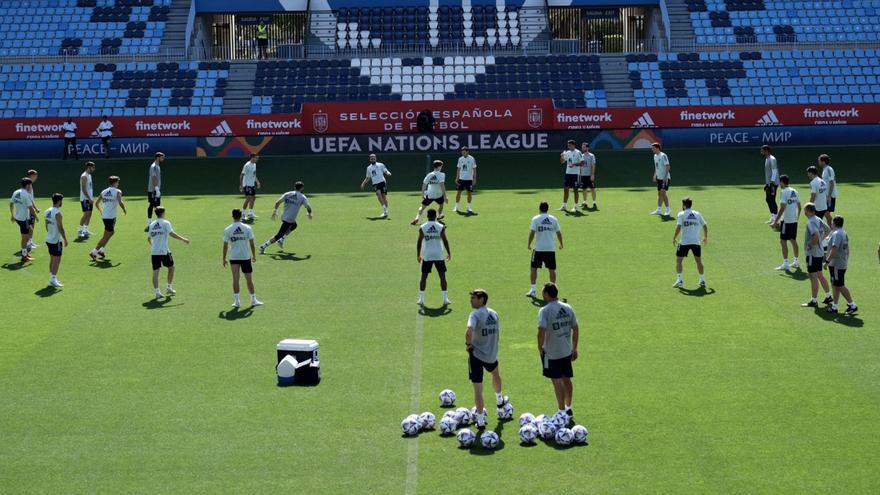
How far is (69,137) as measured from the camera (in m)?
48.5

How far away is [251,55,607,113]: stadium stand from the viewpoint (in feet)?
175

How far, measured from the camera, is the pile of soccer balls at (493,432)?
14.8m

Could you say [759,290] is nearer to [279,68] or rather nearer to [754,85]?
[754,85]

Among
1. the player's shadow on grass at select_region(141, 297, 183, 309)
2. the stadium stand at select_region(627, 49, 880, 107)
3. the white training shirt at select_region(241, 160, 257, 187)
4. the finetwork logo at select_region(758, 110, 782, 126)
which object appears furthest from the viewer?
the stadium stand at select_region(627, 49, 880, 107)

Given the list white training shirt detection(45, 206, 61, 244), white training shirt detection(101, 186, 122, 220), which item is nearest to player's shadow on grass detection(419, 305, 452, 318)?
white training shirt detection(45, 206, 61, 244)

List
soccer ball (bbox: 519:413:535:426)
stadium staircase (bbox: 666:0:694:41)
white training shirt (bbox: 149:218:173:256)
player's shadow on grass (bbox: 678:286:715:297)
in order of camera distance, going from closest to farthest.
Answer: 1. soccer ball (bbox: 519:413:535:426)
2. player's shadow on grass (bbox: 678:286:715:297)
3. white training shirt (bbox: 149:218:173:256)
4. stadium staircase (bbox: 666:0:694:41)

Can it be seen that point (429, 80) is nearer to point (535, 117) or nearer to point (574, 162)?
point (535, 117)

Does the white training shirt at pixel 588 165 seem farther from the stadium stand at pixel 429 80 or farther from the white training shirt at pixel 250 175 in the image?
the stadium stand at pixel 429 80

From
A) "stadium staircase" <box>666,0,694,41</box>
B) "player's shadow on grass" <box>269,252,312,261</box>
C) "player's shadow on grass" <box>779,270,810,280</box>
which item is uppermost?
"stadium staircase" <box>666,0,694,41</box>

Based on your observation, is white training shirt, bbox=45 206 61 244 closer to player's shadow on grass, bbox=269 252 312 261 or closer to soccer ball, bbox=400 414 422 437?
player's shadow on grass, bbox=269 252 312 261

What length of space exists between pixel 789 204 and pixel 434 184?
33.0 feet

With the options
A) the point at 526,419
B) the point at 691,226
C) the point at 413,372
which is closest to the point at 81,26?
the point at 691,226

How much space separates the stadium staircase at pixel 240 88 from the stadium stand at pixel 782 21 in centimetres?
→ 2229

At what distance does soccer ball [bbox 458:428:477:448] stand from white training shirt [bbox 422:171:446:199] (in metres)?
17.4
